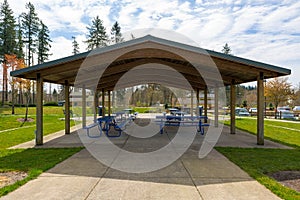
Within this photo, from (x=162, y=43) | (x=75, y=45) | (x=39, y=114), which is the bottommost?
(x=39, y=114)

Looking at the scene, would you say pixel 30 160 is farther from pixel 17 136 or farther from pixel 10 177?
pixel 17 136

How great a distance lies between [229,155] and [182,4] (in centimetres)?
619

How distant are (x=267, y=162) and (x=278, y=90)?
73.1 ft

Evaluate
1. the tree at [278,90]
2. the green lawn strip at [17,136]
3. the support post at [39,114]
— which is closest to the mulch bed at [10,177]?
the support post at [39,114]

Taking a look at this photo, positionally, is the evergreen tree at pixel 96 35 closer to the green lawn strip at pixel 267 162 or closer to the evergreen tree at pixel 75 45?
the evergreen tree at pixel 75 45

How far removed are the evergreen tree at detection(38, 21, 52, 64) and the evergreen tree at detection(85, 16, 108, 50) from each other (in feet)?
21.7

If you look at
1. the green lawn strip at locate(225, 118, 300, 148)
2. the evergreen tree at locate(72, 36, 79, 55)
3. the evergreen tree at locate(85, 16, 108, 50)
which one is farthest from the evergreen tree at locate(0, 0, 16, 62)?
the green lawn strip at locate(225, 118, 300, 148)

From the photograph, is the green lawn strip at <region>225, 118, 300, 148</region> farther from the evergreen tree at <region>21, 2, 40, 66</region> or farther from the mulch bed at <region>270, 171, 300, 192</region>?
the evergreen tree at <region>21, 2, 40, 66</region>

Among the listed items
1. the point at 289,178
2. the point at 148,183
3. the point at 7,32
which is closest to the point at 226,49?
the point at 7,32

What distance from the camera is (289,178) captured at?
189 inches

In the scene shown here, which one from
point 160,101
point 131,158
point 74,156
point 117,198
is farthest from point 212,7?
point 160,101

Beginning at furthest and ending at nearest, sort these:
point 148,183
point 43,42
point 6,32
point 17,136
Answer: point 43,42 < point 6,32 < point 17,136 < point 148,183

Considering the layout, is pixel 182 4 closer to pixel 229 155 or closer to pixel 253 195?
pixel 229 155

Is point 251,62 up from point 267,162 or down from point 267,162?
up
